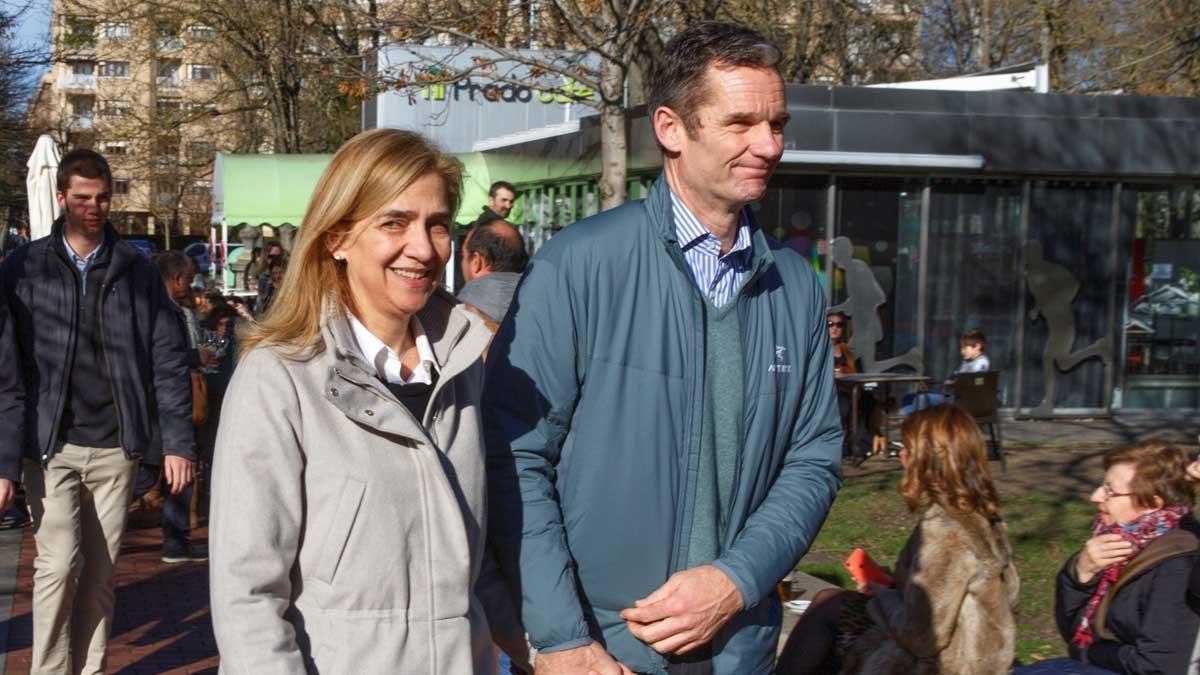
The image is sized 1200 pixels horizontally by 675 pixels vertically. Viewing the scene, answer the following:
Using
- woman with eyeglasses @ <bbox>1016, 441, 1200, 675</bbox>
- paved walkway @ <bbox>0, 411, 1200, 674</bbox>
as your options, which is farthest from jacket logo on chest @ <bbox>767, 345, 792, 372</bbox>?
paved walkway @ <bbox>0, 411, 1200, 674</bbox>

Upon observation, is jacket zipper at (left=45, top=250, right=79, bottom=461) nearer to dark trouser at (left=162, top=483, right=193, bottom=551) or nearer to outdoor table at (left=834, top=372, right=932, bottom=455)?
dark trouser at (left=162, top=483, right=193, bottom=551)

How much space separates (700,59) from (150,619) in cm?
572

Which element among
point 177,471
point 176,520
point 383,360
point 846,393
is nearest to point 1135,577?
point 383,360

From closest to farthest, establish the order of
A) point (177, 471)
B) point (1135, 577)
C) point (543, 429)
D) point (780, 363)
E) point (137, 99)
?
1. point (543, 429)
2. point (780, 363)
3. point (1135, 577)
4. point (177, 471)
5. point (137, 99)

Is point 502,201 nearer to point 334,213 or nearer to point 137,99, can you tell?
point 334,213

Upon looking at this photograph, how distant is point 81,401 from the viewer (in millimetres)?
5312

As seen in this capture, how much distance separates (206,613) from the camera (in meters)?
7.48

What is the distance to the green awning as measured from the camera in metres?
20.2

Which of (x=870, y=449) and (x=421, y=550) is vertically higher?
(x=421, y=550)

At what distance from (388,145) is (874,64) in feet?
80.2

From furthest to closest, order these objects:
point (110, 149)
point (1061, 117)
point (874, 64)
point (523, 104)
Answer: point (110, 149), point (874, 64), point (523, 104), point (1061, 117)

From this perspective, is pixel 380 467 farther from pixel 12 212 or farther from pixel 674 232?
pixel 12 212

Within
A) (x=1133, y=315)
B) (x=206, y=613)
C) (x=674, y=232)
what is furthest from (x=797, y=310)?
(x=1133, y=315)

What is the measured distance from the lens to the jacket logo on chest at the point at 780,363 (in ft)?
8.93
